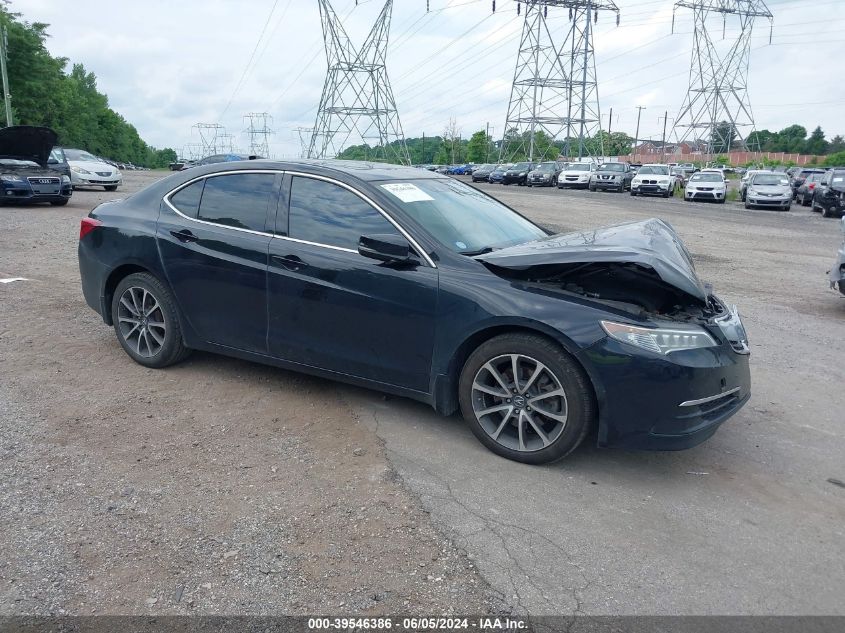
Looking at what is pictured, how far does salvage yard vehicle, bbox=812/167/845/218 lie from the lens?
24.1 m

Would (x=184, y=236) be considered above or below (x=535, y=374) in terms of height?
above

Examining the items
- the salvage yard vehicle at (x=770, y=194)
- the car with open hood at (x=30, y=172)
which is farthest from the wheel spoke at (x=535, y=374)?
the salvage yard vehicle at (x=770, y=194)

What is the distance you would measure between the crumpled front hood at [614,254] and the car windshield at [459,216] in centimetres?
23

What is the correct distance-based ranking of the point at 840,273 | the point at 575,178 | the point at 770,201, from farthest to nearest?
the point at 575,178
the point at 770,201
the point at 840,273

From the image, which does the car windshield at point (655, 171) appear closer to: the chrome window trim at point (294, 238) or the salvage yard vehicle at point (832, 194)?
the salvage yard vehicle at point (832, 194)

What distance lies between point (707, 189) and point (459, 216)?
2949 cm

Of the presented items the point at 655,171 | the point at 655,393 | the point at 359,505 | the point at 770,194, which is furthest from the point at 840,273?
the point at 655,171

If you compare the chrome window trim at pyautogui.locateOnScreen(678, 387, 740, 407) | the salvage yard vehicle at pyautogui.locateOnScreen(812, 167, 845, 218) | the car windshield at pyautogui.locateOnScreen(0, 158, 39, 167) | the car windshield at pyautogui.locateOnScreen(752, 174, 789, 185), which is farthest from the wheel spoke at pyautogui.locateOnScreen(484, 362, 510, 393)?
the car windshield at pyautogui.locateOnScreen(752, 174, 789, 185)

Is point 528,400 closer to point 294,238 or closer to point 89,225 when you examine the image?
point 294,238

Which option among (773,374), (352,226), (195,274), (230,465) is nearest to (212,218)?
(195,274)

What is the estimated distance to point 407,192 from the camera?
15.0ft

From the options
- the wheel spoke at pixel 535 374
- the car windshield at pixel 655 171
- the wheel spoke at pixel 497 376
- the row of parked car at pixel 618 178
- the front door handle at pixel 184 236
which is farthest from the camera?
the car windshield at pixel 655 171

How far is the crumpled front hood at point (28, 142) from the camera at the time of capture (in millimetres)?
14875

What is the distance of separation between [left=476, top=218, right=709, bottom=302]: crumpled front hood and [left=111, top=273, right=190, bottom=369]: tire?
94.3 inches
